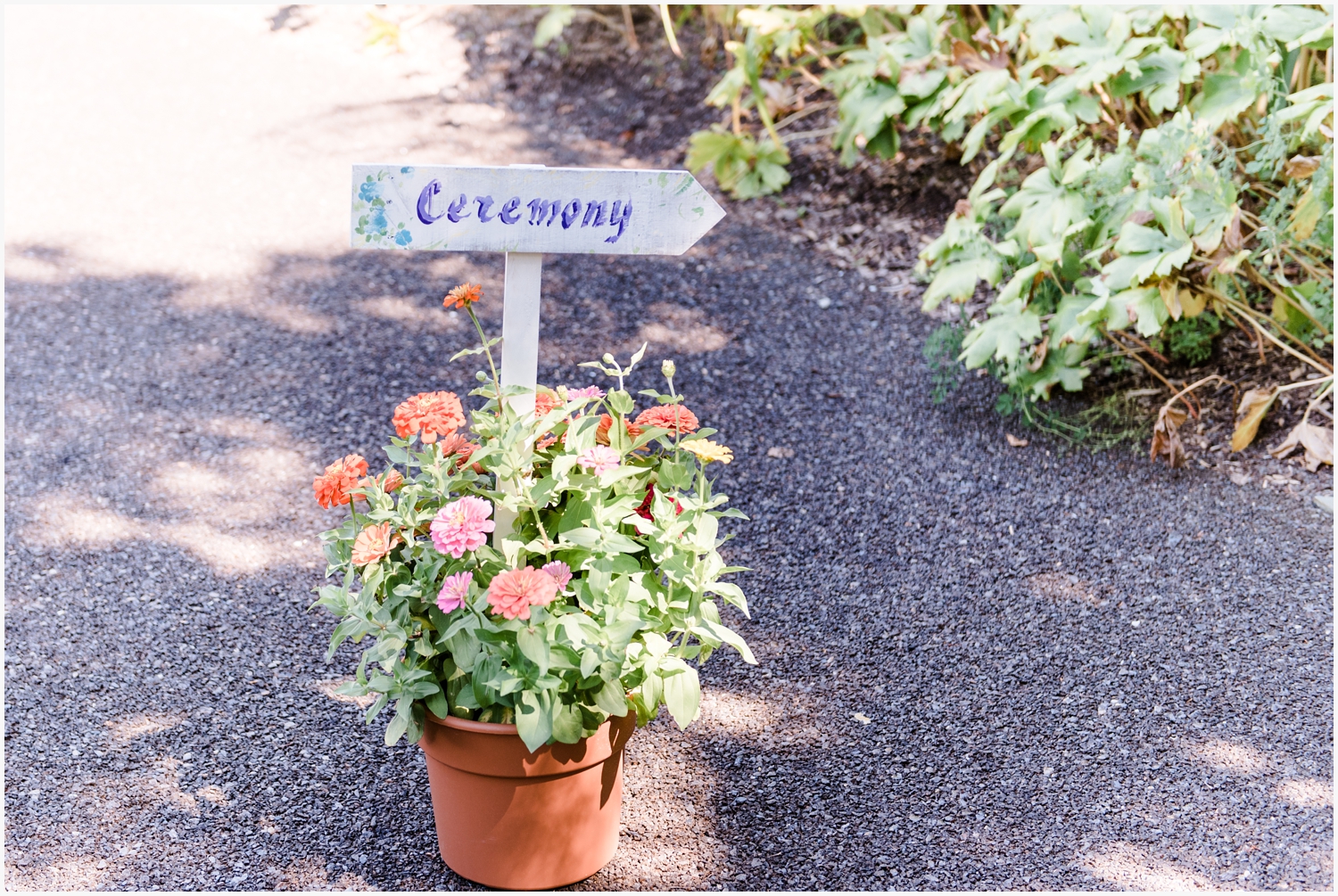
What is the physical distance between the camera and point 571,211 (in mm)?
1613

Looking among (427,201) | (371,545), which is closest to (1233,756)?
(371,545)

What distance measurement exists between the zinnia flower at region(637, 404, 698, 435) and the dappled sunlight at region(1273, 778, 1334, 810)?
1.24 metres

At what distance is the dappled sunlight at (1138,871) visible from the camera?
177 centimetres

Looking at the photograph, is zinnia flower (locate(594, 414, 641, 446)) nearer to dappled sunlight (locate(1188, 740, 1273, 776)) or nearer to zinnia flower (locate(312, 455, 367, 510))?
zinnia flower (locate(312, 455, 367, 510))

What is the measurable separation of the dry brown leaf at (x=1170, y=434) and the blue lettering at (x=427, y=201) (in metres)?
2.02

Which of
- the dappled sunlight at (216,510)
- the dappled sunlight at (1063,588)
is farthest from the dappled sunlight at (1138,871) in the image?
the dappled sunlight at (216,510)

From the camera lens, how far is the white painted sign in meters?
1.58

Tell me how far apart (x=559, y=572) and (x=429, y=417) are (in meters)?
0.30

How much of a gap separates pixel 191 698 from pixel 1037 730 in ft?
5.40

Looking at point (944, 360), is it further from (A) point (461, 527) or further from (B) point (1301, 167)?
(A) point (461, 527)

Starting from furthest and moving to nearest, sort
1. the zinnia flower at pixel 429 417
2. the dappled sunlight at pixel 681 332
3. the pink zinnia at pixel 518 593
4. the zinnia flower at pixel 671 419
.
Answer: the dappled sunlight at pixel 681 332
the zinnia flower at pixel 671 419
the zinnia flower at pixel 429 417
the pink zinnia at pixel 518 593

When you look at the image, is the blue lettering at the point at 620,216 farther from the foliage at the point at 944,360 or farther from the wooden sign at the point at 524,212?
the foliage at the point at 944,360

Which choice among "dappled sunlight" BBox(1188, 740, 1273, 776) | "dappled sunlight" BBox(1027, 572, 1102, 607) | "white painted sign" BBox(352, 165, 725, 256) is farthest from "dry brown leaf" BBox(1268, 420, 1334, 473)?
"white painted sign" BBox(352, 165, 725, 256)

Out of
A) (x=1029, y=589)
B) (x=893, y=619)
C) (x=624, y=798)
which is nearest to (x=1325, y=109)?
(x=1029, y=589)
